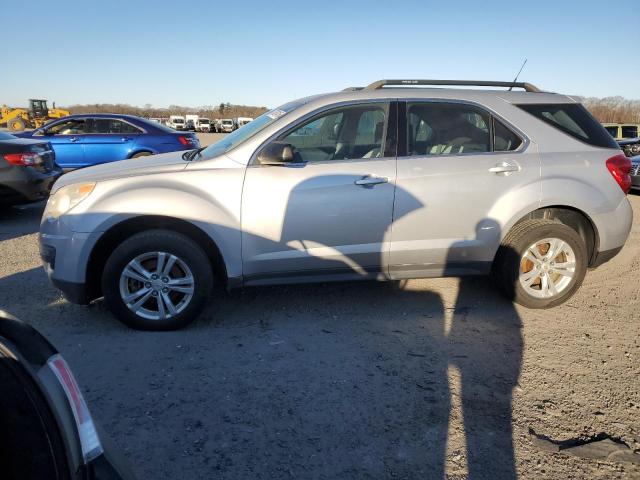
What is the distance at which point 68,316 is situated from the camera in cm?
396

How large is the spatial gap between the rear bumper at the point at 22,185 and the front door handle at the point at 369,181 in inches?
227

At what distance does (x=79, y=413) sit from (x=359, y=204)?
2.71 m

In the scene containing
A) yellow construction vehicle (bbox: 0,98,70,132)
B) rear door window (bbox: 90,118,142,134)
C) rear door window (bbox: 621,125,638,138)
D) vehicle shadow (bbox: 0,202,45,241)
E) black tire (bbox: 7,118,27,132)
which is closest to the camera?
vehicle shadow (bbox: 0,202,45,241)

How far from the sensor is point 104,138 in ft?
33.5

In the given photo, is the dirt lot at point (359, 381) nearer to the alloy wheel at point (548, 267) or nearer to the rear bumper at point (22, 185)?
the alloy wheel at point (548, 267)

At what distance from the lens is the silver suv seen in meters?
3.58

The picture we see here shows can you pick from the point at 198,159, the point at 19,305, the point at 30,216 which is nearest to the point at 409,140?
the point at 198,159

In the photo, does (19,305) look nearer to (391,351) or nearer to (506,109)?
(391,351)

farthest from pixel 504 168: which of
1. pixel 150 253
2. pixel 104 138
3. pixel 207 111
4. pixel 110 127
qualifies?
pixel 207 111

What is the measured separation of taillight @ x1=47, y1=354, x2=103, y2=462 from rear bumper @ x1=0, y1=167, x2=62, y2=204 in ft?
22.6

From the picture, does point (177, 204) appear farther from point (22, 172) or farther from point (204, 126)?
point (204, 126)

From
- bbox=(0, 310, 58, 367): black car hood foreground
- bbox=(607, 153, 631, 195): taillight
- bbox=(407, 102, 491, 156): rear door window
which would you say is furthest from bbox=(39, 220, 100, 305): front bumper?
bbox=(607, 153, 631, 195): taillight

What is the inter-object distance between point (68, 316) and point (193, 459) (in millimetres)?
2236

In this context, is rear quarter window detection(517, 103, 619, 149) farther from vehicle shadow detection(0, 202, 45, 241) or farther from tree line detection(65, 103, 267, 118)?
tree line detection(65, 103, 267, 118)
